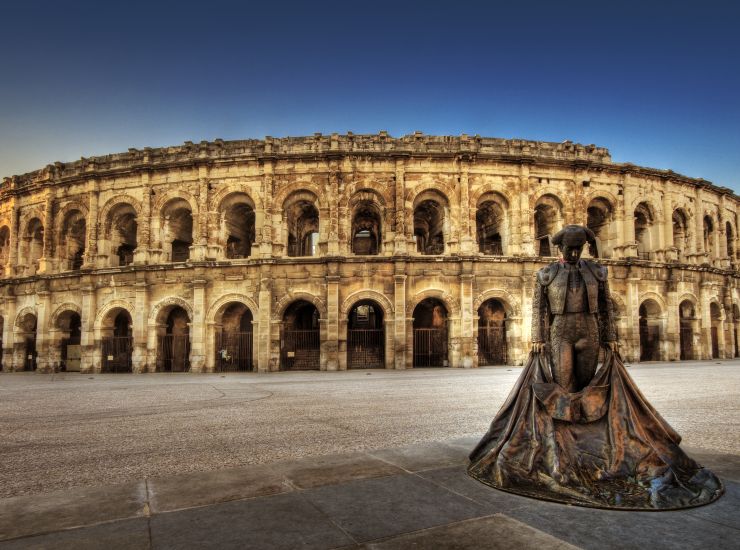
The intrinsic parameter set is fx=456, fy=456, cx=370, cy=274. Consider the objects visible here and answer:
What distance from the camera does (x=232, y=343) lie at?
68.9 ft

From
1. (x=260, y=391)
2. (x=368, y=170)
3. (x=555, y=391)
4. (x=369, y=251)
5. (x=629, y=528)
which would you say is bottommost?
(x=260, y=391)

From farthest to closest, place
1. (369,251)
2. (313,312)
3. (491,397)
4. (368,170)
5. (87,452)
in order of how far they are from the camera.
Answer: (369,251), (313,312), (368,170), (491,397), (87,452)

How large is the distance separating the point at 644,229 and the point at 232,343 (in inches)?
828

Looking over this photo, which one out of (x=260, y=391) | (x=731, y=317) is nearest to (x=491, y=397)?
(x=260, y=391)

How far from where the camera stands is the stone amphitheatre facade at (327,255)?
19.5 metres

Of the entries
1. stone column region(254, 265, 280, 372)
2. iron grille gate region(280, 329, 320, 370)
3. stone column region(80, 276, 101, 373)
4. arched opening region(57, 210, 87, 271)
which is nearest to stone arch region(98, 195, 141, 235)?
arched opening region(57, 210, 87, 271)

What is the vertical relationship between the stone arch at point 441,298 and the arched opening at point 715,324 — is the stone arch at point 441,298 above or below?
above

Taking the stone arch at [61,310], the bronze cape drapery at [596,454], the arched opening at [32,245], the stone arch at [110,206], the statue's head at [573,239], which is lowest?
the bronze cape drapery at [596,454]

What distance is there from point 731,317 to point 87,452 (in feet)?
97.4

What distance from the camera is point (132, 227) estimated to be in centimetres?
2312

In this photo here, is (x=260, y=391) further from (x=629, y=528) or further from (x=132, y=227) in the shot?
(x=132, y=227)

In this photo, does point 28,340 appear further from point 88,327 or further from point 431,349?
point 431,349

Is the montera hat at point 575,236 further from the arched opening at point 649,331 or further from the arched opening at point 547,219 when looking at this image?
the arched opening at point 649,331

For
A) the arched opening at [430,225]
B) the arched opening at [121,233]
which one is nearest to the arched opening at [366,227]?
the arched opening at [430,225]
